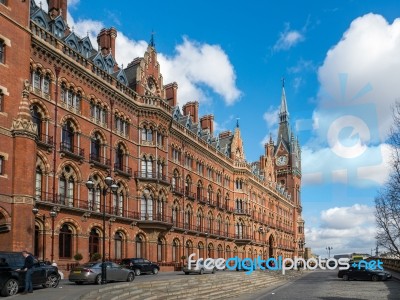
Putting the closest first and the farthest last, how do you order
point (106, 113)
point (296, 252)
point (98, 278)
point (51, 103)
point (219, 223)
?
1. point (98, 278)
2. point (51, 103)
3. point (106, 113)
4. point (219, 223)
5. point (296, 252)

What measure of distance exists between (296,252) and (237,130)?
48.4m

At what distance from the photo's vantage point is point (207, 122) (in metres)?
77.2

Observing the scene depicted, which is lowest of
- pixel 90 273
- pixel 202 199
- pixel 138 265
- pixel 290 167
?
pixel 138 265

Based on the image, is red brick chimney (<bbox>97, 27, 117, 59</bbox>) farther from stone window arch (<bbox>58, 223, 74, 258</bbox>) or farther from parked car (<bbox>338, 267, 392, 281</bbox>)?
parked car (<bbox>338, 267, 392, 281</bbox>)

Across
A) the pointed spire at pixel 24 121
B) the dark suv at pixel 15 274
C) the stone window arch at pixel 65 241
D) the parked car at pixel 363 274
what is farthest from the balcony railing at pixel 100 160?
the parked car at pixel 363 274

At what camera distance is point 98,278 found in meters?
27.2

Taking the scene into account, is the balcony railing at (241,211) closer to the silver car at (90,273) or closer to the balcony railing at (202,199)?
the balcony railing at (202,199)

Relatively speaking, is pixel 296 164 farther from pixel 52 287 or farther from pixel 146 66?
pixel 52 287

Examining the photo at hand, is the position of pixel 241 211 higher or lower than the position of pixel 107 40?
lower

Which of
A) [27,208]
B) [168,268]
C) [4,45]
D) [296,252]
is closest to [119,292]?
[27,208]

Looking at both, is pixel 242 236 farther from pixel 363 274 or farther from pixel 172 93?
pixel 363 274

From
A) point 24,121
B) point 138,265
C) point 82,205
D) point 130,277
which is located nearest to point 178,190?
point 138,265

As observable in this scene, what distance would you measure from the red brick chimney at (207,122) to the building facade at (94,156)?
4.10 metres

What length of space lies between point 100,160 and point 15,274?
2246cm
